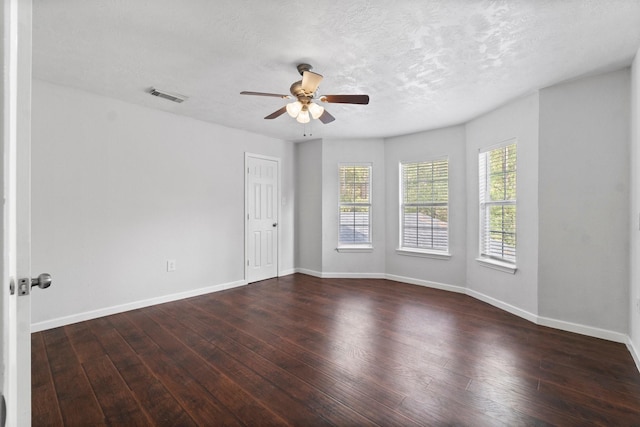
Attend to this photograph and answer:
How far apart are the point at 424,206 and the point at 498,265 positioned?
1.49m

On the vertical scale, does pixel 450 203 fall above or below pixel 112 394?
above

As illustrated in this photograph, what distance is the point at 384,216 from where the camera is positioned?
541 centimetres

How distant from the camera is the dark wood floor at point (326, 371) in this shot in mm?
1864

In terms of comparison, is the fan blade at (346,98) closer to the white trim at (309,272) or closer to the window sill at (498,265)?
the window sill at (498,265)

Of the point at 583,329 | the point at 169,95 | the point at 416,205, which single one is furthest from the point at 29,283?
the point at 416,205

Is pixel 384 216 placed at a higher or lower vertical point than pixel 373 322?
higher

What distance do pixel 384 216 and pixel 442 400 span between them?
143 inches

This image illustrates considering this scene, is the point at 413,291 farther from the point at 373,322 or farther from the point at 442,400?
the point at 442,400

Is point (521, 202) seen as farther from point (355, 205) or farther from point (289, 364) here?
point (289, 364)

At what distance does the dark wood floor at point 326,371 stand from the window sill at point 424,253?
1140mm

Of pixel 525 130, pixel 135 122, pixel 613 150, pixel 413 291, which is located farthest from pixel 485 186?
pixel 135 122

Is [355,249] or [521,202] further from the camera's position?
[355,249]

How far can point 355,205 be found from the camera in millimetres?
5547

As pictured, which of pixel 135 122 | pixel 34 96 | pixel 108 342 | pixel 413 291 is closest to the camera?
pixel 108 342
